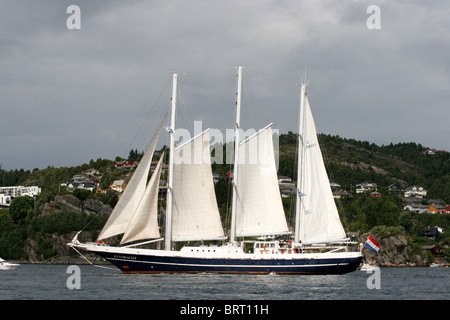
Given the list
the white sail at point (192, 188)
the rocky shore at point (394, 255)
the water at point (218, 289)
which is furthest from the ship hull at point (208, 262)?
the rocky shore at point (394, 255)

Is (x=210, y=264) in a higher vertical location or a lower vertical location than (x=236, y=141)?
lower

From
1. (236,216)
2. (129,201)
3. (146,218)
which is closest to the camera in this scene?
(129,201)

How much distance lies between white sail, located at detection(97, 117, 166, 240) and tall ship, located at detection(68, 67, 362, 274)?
0.09 meters

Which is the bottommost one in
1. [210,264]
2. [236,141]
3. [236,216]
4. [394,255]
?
[394,255]

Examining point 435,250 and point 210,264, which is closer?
point 210,264

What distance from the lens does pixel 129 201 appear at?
57.2 m

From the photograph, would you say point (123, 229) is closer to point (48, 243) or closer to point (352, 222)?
point (48, 243)

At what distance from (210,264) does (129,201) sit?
982 cm

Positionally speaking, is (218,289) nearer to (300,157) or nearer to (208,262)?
(208,262)

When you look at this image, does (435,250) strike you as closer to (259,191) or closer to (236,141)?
(259,191)

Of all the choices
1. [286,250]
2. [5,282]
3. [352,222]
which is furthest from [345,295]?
[352,222]

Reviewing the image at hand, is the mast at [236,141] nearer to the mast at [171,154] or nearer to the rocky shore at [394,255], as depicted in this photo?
the mast at [171,154]

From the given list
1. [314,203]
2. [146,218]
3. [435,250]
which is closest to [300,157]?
[314,203]

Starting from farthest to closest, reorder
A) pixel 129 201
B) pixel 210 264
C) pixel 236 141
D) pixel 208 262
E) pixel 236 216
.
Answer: pixel 236 216 < pixel 236 141 < pixel 210 264 < pixel 208 262 < pixel 129 201
